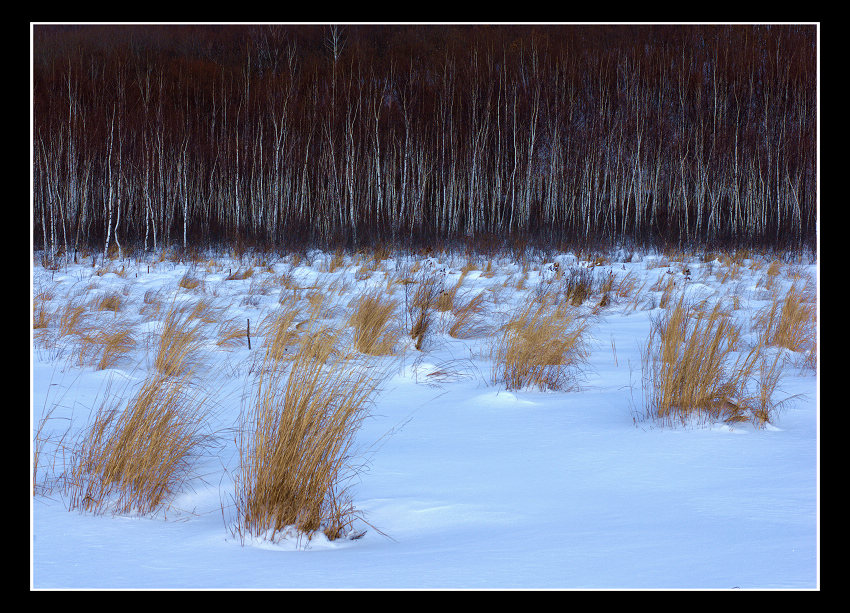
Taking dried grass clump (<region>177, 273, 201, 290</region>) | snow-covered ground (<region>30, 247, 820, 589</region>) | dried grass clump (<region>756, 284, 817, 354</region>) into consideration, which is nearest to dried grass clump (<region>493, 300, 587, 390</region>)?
snow-covered ground (<region>30, 247, 820, 589</region>)

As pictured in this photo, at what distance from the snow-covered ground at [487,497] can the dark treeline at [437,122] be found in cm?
1206

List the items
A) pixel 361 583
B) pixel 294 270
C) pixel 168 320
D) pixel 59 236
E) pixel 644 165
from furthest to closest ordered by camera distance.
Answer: pixel 644 165
pixel 59 236
pixel 294 270
pixel 168 320
pixel 361 583

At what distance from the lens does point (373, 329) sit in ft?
15.2

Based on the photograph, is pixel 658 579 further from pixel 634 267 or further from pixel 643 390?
pixel 634 267

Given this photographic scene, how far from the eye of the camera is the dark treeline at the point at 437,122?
16.0 metres

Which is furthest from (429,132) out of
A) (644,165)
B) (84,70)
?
(84,70)

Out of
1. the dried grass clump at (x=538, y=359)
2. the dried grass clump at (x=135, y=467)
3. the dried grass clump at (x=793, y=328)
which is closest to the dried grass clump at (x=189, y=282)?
the dried grass clump at (x=538, y=359)

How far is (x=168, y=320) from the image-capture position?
4.37 m

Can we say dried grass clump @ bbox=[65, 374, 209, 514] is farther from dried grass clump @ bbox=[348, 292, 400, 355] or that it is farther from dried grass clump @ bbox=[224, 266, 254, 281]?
dried grass clump @ bbox=[224, 266, 254, 281]

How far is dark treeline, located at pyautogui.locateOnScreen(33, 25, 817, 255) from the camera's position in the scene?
16016mm

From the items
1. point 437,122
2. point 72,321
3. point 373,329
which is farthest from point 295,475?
point 437,122

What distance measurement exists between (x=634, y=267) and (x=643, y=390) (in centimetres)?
725

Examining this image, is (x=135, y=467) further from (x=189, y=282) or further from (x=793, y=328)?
(x=189, y=282)

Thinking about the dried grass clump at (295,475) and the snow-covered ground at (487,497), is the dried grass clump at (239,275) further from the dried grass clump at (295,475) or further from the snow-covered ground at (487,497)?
the dried grass clump at (295,475)
